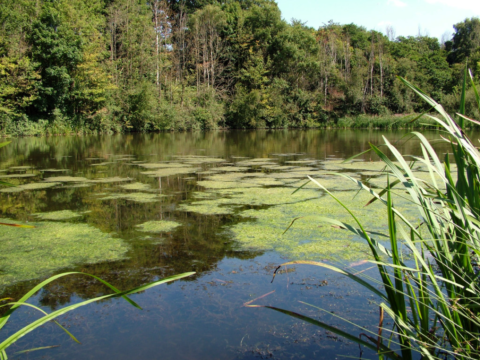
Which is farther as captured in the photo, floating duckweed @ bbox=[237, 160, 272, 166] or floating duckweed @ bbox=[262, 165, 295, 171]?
floating duckweed @ bbox=[237, 160, 272, 166]

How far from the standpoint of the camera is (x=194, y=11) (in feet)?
109

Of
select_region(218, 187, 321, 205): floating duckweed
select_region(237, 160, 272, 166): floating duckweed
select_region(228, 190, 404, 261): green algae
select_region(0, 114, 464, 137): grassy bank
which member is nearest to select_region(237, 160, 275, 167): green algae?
select_region(237, 160, 272, 166): floating duckweed

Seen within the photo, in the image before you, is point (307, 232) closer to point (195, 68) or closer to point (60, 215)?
point (60, 215)

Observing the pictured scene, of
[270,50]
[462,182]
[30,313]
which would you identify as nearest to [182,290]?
[30,313]

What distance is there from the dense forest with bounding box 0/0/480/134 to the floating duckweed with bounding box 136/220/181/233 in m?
17.7

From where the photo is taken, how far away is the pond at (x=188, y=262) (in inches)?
80.9

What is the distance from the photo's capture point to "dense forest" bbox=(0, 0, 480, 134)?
20.2 m

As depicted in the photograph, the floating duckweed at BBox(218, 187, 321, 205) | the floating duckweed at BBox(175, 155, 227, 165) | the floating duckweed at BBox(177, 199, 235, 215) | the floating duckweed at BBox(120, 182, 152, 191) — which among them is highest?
the floating duckweed at BBox(175, 155, 227, 165)

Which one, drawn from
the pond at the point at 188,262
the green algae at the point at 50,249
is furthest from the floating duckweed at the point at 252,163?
the green algae at the point at 50,249

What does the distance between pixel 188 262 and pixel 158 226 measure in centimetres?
110

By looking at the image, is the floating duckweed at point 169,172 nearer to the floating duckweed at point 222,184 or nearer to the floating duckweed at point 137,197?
the floating duckweed at point 222,184

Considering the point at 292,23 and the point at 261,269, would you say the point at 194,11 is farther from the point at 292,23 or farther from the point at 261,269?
the point at 261,269

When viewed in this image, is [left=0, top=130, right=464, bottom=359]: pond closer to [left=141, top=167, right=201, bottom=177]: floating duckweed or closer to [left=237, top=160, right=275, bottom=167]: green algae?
[left=141, top=167, right=201, bottom=177]: floating duckweed

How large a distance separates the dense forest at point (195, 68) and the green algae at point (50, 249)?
56.9ft
